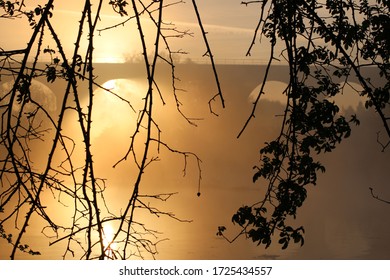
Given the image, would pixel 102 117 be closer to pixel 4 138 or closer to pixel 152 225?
pixel 152 225

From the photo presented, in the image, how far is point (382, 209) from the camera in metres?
24.0

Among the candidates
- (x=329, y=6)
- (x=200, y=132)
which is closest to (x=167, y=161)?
(x=200, y=132)

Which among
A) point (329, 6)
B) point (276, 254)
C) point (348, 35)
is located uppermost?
point (329, 6)

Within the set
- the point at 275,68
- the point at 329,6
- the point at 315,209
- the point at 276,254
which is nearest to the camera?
the point at 329,6

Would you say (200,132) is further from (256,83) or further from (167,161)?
(256,83)

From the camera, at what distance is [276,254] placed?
685 inches

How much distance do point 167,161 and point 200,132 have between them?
7.49 feet

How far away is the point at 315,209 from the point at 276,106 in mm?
3636

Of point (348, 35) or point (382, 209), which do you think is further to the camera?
point (382, 209)

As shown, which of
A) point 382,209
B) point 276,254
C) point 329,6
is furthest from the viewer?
point 382,209

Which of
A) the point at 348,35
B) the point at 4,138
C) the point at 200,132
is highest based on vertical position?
the point at 200,132

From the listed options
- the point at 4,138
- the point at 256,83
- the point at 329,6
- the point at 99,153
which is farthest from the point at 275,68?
the point at 4,138

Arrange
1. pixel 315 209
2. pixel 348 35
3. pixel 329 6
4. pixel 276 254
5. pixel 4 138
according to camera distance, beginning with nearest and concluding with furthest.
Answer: pixel 4 138, pixel 348 35, pixel 329 6, pixel 276 254, pixel 315 209

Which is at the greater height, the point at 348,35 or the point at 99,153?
the point at 99,153
